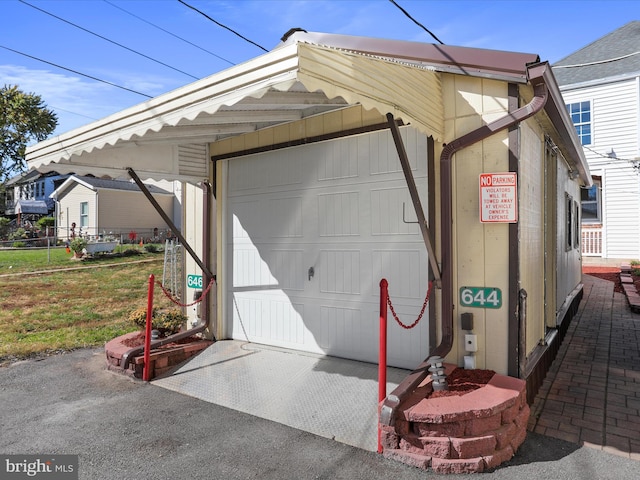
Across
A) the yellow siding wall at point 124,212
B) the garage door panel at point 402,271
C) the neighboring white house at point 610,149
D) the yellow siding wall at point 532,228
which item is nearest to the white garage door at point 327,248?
the garage door panel at point 402,271

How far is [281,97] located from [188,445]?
2.72 meters

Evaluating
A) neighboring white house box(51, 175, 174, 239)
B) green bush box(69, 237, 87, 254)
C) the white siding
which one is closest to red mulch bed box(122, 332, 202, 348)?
green bush box(69, 237, 87, 254)

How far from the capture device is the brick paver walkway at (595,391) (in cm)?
316

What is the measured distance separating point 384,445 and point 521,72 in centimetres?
305

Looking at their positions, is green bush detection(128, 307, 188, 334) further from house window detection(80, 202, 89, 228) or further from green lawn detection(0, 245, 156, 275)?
house window detection(80, 202, 89, 228)

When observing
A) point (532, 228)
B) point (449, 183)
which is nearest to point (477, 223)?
point (449, 183)

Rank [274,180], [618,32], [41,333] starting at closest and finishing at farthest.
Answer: [274,180], [41,333], [618,32]

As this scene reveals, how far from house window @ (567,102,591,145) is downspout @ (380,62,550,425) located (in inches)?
554

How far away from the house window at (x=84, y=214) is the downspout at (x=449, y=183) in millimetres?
24323

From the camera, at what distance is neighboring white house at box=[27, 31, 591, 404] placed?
3021mm

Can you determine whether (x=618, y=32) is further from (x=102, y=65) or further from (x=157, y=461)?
(x=157, y=461)

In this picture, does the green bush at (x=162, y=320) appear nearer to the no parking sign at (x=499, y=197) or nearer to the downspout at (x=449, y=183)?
the downspout at (x=449, y=183)

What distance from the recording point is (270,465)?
2.76m

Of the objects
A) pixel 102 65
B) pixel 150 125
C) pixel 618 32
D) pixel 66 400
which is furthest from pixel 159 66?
pixel 618 32
